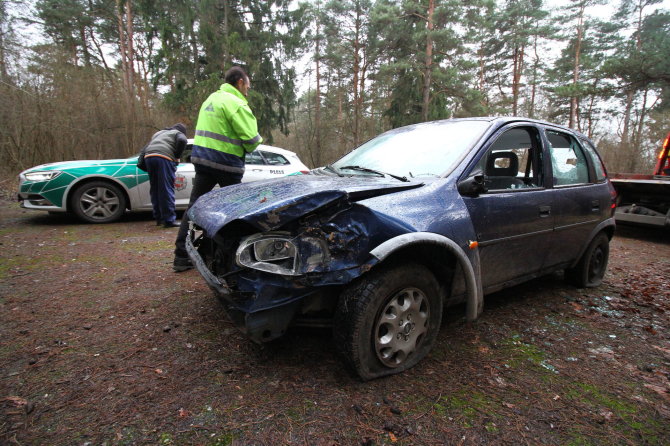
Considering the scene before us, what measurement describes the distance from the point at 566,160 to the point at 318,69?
19985 millimetres

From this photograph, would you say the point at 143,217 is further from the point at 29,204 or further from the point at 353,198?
the point at 353,198

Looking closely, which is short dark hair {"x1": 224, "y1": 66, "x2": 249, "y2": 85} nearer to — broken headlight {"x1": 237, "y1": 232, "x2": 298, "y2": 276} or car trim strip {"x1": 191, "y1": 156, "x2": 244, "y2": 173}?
car trim strip {"x1": 191, "y1": 156, "x2": 244, "y2": 173}

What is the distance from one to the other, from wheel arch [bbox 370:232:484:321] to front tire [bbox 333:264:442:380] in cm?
10

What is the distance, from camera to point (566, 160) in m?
3.21

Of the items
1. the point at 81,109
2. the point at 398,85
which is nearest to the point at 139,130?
the point at 81,109

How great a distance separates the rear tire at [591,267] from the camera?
3.50 meters

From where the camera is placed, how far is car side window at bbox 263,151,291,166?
266 inches

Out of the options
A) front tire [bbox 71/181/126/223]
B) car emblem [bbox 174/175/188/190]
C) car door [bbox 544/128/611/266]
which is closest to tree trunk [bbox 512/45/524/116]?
car door [bbox 544/128/611/266]

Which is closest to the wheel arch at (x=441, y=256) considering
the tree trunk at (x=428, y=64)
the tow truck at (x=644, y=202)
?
the tow truck at (x=644, y=202)

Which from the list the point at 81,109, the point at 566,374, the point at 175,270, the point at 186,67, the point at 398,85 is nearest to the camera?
the point at 566,374

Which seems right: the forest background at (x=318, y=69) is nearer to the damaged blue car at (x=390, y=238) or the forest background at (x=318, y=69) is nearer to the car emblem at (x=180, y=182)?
the car emblem at (x=180, y=182)

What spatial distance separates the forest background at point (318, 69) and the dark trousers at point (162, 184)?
7.32 m

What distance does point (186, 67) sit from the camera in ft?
42.9

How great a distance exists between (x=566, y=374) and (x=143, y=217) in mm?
6963
